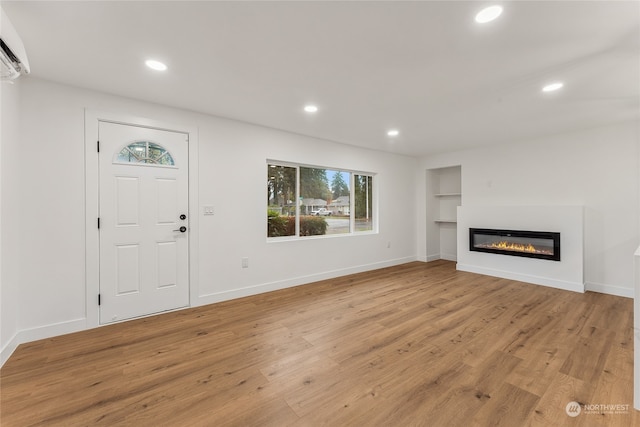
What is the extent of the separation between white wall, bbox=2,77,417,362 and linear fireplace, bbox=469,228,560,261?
5.15ft

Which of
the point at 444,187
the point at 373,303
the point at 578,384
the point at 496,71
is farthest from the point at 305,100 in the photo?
the point at 444,187

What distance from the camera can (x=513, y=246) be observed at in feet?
15.6

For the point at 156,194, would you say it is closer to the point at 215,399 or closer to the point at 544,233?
the point at 215,399

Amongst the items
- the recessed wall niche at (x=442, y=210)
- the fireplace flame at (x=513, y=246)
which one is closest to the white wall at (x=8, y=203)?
the fireplace flame at (x=513, y=246)

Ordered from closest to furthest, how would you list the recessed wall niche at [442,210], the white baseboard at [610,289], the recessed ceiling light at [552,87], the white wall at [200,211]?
1. the white wall at [200,211]
2. the recessed ceiling light at [552,87]
3. the white baseboard at [610,289]
4. the recessed wall niche at [442,210]

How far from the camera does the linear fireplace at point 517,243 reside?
428cm

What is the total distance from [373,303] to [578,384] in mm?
1967

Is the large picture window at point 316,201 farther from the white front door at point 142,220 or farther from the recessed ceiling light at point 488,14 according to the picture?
the recessed ceiling light at point 488,14

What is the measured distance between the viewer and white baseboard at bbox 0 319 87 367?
228 cm

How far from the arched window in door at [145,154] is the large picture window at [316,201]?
1436 mm

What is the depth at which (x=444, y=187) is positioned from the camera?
21.7 feet

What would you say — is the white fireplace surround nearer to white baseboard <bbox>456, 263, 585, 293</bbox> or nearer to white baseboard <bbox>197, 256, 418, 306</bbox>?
white baseboard <bbox>456, 263, 585, 293</bbox>

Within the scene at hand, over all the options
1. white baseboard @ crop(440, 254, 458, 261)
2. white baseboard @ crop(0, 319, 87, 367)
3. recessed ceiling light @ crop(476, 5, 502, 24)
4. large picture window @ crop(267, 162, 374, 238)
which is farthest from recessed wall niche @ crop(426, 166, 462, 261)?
white baseboard @ crop(0, 319, 87, 367)

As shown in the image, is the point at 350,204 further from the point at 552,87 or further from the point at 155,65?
the point at 155,65
